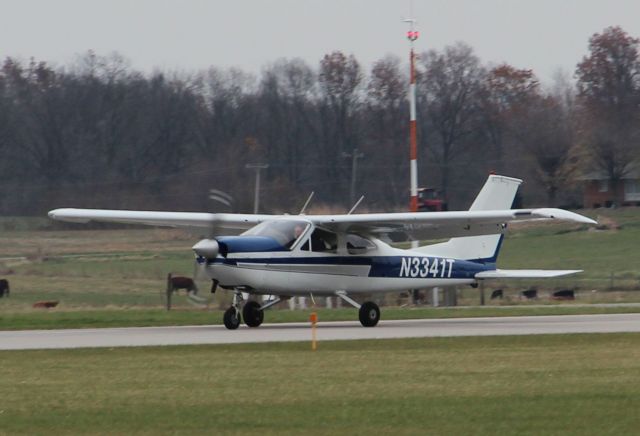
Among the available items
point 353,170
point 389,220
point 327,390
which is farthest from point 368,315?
point 353,170

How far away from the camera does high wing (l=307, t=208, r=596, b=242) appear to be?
945 inches

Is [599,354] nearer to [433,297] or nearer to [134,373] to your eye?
[134,373]

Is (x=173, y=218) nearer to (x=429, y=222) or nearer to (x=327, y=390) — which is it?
(x=429, y=222)

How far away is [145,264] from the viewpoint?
44.3 meters

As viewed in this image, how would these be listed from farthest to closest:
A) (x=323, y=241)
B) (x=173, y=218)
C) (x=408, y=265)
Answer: (x=173, y=218), (x=408, y=265), (x=323, y=241)

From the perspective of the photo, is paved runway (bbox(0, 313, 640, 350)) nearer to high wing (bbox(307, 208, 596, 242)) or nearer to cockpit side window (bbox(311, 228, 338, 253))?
cockpit side window (bbox(311, 228, 338, 253))

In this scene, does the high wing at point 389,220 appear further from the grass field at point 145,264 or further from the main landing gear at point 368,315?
the grass field at point 145,264

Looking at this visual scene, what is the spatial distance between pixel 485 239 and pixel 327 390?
1463cm

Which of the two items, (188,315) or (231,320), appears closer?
(231,320)

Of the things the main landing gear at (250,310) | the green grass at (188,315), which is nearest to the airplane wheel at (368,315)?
the main landing gear at (250,310)

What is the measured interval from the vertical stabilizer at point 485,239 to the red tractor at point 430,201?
26761mm

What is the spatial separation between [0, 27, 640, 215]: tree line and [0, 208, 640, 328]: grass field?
4.40m

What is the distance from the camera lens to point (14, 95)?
62562 mm

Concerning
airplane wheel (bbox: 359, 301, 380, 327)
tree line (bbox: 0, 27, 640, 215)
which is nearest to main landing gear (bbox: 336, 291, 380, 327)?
airplane wheel (bbox: 359, 301, 380, 327)
